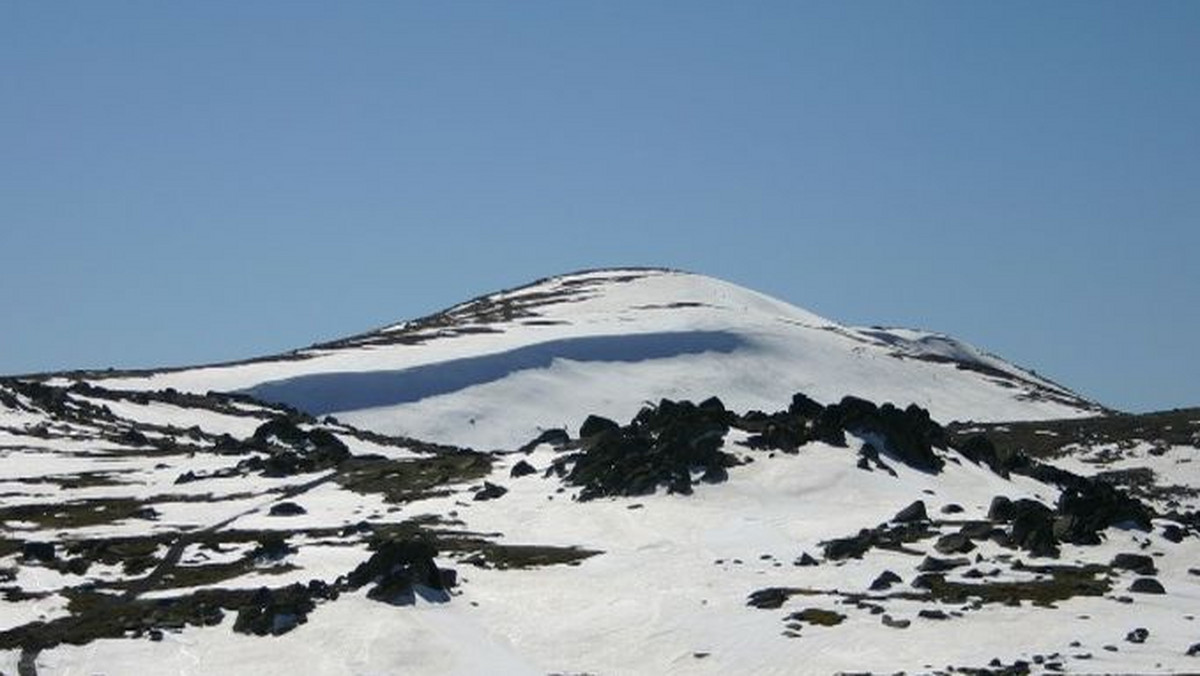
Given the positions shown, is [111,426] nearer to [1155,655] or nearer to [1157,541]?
[1157,541]

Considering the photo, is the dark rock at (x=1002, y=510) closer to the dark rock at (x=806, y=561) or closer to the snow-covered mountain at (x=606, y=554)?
the snow-covered mountain at (x=606, y=554)

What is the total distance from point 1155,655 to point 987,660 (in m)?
5.53

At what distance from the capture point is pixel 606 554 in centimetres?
7856

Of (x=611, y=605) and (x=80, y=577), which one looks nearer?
(x=611, y=605)

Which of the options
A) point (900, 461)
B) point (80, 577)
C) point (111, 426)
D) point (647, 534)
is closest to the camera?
point (80, 577)

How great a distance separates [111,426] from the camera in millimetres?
149375

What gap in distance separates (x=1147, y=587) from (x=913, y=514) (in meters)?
18.8

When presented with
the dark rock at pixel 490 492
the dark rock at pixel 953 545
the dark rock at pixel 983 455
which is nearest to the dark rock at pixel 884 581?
the dark rock at pixel 953 545

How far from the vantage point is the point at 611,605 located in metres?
65.3

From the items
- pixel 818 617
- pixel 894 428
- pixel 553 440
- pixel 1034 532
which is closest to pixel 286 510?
pixel 553 440

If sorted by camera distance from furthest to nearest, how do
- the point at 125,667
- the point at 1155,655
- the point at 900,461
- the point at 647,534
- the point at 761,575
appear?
the point at 900,461
the point at 647,534
the point at 761,575
the point at 125,667
the point at 1155,655

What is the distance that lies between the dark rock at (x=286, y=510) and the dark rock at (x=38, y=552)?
1749 cm

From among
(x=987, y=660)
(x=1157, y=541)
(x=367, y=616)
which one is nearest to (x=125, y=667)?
(x=367, y=616)

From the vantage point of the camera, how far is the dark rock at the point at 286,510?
324 ft
